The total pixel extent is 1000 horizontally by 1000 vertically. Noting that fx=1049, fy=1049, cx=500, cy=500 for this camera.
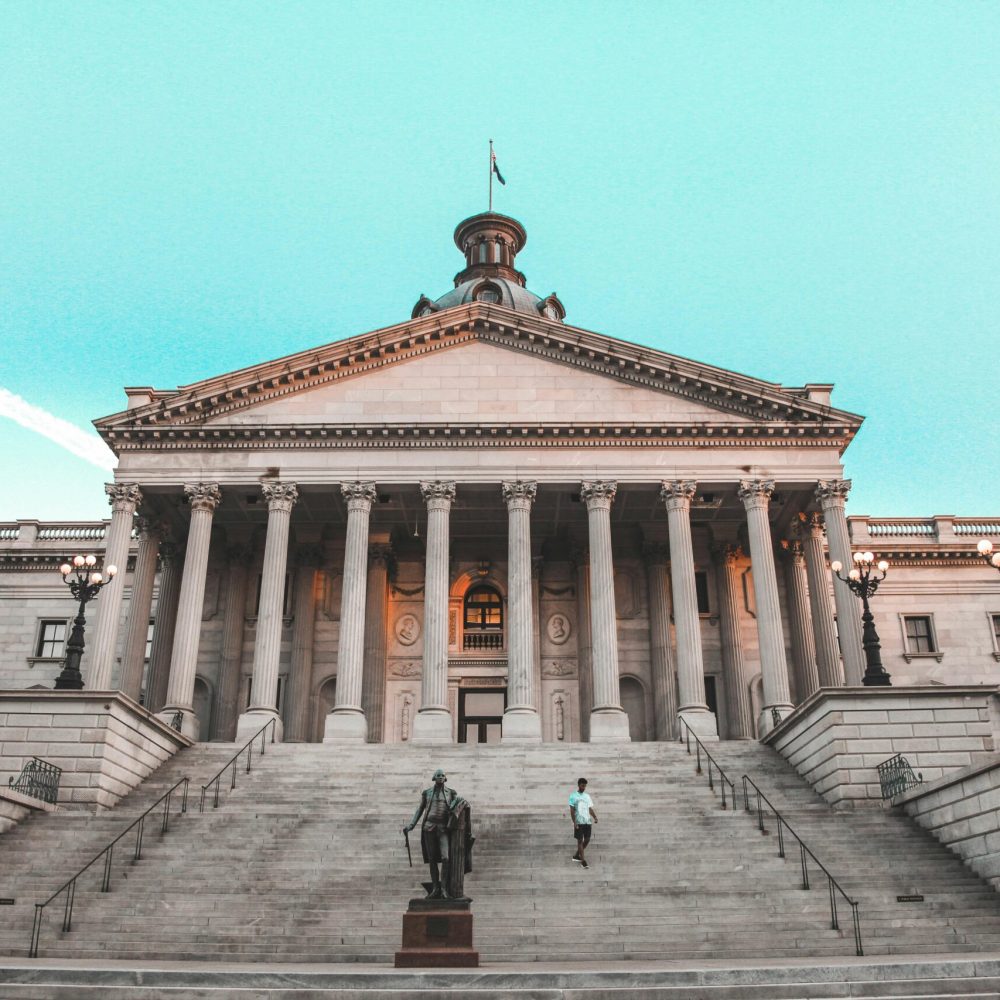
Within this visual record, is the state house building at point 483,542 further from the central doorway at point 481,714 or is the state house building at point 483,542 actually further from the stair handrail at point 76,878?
the stair handrail at point 76,878

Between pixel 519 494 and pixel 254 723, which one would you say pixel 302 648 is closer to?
pixel 254 723

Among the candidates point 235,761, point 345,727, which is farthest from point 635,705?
point 235,761

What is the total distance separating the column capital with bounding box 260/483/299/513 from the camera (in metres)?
35.6

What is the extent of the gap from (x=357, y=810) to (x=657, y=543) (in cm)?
1932

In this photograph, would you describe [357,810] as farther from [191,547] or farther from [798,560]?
[798,560]

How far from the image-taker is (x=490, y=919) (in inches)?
698

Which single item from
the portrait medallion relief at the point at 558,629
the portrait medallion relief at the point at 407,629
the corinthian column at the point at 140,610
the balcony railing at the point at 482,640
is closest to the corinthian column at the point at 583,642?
the portrait medallion relief at the point at 558,629

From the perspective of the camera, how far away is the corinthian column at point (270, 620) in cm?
3269

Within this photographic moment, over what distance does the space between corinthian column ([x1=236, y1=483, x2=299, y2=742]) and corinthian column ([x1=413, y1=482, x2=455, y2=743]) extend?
4.68m

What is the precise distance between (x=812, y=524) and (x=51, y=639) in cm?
3186

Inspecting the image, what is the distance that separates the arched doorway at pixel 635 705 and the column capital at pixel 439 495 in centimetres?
1029

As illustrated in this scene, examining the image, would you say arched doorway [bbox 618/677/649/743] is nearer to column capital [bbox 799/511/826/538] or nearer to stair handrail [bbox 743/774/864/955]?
column capital [bbox 799/511/826/538]

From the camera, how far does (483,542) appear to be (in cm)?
4209

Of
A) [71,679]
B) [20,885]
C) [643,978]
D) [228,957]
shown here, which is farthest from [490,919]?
[71,679]
